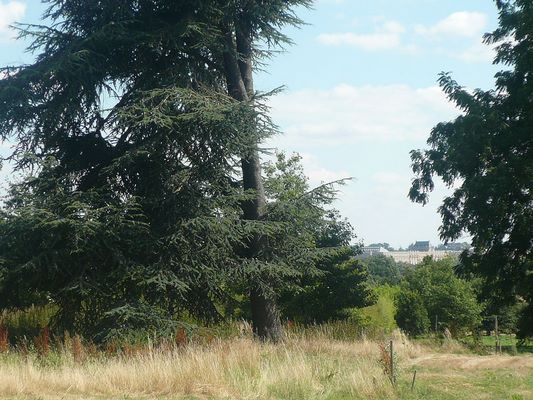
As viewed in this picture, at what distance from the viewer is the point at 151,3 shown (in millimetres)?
17766

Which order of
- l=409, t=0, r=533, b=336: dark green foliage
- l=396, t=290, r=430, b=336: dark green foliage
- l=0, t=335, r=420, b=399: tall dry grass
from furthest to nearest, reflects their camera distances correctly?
l=396, t=290, r=430, b=336: dark green foliage
l=409, t=0, r=533, b=336: dark green foliage
l=0, t=335, r=420, b=399: tall dry grass

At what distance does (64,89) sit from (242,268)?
20.2 ft

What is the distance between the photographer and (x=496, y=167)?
21438 mm

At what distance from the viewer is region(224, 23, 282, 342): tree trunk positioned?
1720cm

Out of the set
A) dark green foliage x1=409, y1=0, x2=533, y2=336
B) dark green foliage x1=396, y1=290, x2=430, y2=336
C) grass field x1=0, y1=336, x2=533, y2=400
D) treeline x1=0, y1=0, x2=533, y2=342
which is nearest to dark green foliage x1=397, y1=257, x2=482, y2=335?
dark green foliage x1=396, y1=290, x2=430, y2=336

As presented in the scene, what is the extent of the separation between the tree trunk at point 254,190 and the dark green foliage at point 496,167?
7.83 meters

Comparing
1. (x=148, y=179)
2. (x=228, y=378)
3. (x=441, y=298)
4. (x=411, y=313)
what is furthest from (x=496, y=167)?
(x=441, y=298)

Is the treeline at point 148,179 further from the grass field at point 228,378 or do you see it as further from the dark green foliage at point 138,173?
the grass field at point 228,378

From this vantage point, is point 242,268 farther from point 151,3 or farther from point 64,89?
point 151,3

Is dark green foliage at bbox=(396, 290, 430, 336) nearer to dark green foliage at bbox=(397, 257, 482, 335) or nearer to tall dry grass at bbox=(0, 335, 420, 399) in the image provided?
dark green foliage at bbox=(397, 257, 482, 335)

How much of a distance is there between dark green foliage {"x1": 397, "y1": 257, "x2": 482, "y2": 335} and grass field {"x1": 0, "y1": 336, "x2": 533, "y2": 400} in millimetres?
30421

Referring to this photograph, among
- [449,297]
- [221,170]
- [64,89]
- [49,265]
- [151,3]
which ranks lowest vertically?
[449,297]

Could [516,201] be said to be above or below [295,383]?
above

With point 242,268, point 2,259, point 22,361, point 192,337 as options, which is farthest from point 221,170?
point 22,361
